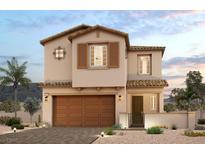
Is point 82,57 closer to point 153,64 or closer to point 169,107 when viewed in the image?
point 153,64

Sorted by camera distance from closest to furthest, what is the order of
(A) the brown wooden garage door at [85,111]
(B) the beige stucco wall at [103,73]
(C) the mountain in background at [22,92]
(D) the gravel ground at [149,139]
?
(D) the gravel ground at [149,139]
(B) the beige stucco wall at [103,73]
(A) the brown wooden garage door at [85,111]
(C) the mountain in background at [22,92]

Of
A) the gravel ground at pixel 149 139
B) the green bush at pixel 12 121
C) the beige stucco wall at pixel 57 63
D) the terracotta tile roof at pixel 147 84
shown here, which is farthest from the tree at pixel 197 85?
the green bush at pixel 12 121

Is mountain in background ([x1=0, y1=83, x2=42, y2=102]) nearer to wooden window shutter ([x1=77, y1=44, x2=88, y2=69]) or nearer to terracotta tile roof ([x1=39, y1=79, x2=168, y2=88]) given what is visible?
terracotta tile roof ([x1=39, y1=79, x2=168, y2=88])

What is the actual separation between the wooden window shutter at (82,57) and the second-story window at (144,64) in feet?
11.0

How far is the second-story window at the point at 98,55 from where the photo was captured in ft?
74.0

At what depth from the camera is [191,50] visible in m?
20.7

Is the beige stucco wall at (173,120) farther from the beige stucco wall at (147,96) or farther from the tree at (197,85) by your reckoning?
the tree at (197,85)

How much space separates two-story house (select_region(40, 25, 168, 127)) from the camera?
22.5 metres

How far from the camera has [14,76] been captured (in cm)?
2500

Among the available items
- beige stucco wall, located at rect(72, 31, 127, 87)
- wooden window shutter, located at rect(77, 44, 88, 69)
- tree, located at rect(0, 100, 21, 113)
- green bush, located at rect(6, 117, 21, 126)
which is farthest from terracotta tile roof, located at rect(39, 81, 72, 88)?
tree, located at rect(0, 100, 21, 113)

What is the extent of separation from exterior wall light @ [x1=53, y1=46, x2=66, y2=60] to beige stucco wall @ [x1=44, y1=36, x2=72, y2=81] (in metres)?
0.14
